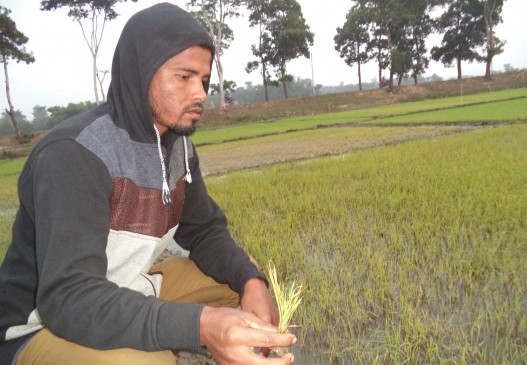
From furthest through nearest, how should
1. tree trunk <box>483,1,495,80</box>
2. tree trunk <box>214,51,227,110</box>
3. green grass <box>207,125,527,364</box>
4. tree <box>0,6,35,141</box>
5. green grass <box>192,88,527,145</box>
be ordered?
tree trunk <box>483,1,495,80</box>
tree trunk <box>214,51,227,110</box>
tree <box>0,6,35,141</box>
green grass <box>192,88,527,145</box>
green grass <box>207,125,527,364</box>

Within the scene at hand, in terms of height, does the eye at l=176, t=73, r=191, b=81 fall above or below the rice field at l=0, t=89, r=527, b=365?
above

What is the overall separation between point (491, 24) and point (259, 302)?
29600 mm

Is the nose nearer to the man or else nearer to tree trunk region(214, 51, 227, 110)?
the man

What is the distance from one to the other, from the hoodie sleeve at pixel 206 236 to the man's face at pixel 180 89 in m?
0.31

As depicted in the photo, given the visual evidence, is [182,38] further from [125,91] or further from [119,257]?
[119,257]

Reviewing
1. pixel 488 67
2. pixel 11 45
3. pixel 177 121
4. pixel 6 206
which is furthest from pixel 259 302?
pixel 488 67

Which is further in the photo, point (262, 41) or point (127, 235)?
point (262, 41)

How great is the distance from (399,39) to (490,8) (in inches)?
215

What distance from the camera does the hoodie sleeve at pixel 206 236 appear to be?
61.4 inches

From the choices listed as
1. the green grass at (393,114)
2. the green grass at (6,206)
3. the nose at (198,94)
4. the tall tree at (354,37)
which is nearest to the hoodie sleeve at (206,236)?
the nose at (198,94)

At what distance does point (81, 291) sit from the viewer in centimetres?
96

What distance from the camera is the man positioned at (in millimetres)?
954

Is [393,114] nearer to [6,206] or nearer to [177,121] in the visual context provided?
[6,206]

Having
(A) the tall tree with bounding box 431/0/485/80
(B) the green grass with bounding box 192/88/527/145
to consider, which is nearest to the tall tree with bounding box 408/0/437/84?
(A) the tall tree with bounding box 431/0/485/80
